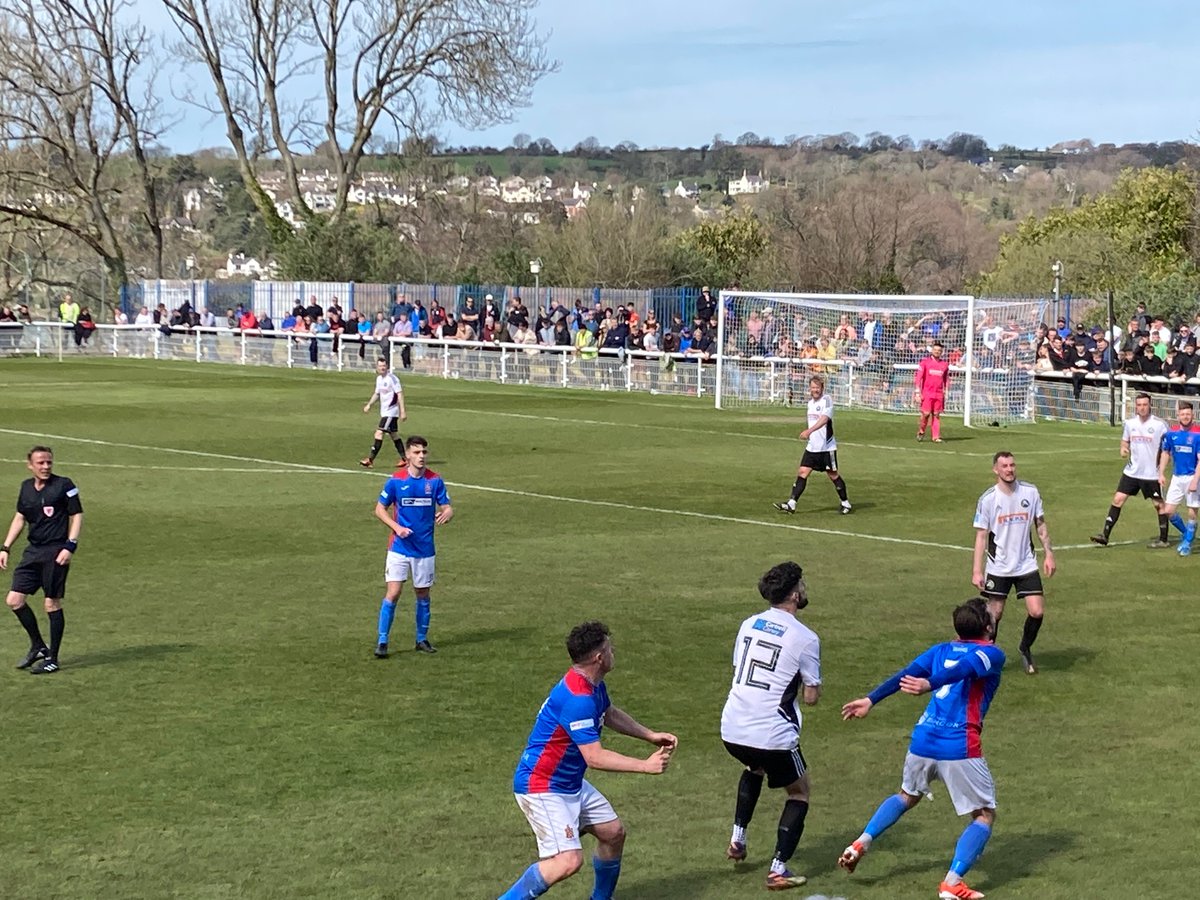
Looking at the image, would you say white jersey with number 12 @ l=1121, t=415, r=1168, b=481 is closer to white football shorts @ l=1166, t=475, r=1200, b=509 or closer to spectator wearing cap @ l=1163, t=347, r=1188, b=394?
white football shorts @ l=1166, t=475, r=1200, b=509

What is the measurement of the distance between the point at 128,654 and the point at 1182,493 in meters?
13.0

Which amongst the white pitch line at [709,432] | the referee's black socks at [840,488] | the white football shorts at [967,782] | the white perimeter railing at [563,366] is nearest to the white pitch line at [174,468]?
the referee's black socks at [840,488]

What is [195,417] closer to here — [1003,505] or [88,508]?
[88,508]

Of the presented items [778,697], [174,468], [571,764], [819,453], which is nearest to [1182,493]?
[819,453]

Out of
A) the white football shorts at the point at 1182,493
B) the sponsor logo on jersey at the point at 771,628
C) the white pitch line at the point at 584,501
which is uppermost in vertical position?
the sponsor logo on jersey at the point at 771,628

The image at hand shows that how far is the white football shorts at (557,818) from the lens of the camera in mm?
7781

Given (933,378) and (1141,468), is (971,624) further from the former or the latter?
(933,378)

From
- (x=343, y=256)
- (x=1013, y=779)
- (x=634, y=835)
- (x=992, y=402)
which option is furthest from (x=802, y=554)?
(x=343, y=256)

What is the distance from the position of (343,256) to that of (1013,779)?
200ft

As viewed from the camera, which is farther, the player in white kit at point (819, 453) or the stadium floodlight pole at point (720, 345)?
the stadium floodlight pole at point (720, 345)

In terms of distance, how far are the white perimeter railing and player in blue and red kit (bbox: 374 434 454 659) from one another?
25515mm

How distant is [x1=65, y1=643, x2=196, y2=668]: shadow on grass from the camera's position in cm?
1384

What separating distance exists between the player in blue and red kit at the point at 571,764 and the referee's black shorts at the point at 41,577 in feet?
22.7

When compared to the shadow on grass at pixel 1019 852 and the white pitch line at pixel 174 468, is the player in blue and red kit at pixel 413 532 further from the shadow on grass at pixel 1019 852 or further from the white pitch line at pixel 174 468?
the white pitch line at pixel 174 468
